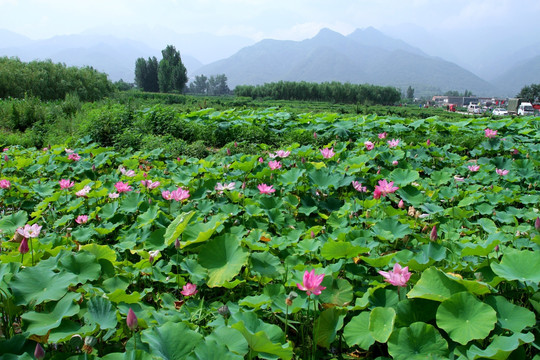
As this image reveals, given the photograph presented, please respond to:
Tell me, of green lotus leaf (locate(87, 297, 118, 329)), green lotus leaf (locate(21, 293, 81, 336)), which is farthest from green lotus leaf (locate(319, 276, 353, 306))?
green lotus leaf (locate(21, 293, 81, 336))

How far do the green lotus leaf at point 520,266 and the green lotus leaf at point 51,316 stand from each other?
1.71 meters

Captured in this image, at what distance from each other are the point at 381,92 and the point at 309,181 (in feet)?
249

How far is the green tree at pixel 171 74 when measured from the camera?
2432 inches

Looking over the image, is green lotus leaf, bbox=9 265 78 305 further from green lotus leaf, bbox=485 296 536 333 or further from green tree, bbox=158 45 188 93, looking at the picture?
green tree, bbox=158 45 188 93

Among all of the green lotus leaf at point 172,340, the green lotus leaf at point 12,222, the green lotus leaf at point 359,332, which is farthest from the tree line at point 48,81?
the green lotus leaf at point 359,332

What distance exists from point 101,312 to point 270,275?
76 cm

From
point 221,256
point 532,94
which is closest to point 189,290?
point 221,256

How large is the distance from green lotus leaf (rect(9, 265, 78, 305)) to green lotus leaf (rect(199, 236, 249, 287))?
0.58 metres

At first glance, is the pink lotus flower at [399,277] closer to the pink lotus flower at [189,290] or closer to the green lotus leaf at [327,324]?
the green lotus leaf at [327,324]

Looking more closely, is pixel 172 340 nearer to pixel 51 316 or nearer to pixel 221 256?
pixel 51 316

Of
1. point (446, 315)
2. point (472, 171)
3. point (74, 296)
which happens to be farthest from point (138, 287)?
Result: point (472, 171)

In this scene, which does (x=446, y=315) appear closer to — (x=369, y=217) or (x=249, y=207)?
(x=369, y=217)

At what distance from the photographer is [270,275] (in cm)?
171

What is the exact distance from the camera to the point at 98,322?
129cm
